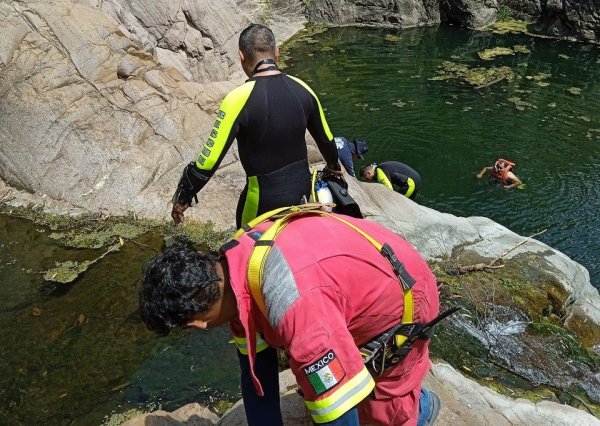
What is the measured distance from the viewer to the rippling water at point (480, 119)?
29.2 feet

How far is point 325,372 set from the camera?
168 cm

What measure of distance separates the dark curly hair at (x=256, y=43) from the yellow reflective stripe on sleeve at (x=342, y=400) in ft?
8.11

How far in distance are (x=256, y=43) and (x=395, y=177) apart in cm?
470

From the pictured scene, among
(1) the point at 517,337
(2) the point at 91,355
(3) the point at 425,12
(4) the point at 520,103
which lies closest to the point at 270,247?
(2) the point at 91,355

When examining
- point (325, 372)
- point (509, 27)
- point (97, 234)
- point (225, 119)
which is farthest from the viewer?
point (509, 27)

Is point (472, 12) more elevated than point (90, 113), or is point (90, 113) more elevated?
point (90, 113)

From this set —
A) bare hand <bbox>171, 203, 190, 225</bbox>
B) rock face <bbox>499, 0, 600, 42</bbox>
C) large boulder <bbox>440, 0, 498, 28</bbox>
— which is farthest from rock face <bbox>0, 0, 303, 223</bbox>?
rock face <bbox>499, 0, 600, 42</bbox>

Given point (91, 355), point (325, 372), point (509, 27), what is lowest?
point (509, 27)

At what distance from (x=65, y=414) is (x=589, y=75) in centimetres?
1498

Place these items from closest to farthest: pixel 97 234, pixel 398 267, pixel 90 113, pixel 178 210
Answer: pixel 398 267, pixel 178 210, pixel 97 234, pixel 90 113

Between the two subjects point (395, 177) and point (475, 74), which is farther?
point (475, 74)

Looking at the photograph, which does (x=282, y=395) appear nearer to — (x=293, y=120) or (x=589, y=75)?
(x=293, y=120)

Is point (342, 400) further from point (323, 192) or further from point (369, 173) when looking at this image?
point (369, 173)

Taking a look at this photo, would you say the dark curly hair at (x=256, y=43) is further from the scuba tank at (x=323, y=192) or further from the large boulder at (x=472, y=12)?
the large boulder at (x=472, y=12)
